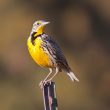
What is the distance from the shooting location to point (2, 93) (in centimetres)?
1225

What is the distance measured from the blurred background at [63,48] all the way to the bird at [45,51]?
6.34 metres

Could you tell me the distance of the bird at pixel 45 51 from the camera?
5.21 metres

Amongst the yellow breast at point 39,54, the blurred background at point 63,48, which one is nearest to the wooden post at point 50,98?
the yellow breast at point 39,54

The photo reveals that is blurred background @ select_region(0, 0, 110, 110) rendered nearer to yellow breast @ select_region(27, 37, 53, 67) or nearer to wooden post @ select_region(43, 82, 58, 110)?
yellow breast @ select_region(27, 37, 53, 67)

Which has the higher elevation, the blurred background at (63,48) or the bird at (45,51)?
the blurred background at (63,48)

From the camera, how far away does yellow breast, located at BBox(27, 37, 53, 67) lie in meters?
5.16

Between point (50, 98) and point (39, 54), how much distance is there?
→ 1276mm

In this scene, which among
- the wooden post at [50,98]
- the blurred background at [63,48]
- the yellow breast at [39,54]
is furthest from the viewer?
the blurred background at [63,48]

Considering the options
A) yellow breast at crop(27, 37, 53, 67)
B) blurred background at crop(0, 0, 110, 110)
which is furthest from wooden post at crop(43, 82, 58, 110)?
blurred background at crop(0, 0, 110, 110)

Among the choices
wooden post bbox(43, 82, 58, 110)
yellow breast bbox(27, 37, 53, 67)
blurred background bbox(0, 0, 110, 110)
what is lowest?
wooden post bbox(43, 82, 58, 110)

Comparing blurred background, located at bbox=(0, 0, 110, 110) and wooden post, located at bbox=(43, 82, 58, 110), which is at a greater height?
blurred background, located at bbox=(0, 0, 110, 110)

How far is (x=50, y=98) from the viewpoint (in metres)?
3.98

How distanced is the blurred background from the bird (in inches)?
249

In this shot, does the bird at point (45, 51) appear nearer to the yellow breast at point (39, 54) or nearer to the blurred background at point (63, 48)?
the yellow breast at point (39, 54)
